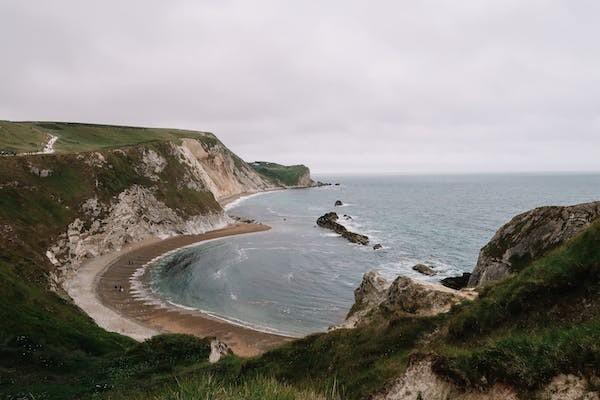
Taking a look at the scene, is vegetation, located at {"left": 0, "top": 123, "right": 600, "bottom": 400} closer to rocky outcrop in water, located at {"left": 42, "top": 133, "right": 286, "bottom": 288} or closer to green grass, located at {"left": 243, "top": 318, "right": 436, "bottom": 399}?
green grass, located at {"left": 243, "top": 318, "right": 436, "bottom": 399}

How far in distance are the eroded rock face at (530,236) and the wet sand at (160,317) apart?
76.5 ft

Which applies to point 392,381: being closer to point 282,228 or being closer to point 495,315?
point 495,315

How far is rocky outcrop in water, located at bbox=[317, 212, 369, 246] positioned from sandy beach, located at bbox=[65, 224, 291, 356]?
4792cm

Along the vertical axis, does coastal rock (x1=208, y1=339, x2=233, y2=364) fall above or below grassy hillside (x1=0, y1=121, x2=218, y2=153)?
below

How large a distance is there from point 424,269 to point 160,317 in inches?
1676

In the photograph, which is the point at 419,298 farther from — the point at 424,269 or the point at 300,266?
the point at 300,266

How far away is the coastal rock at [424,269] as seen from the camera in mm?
65250

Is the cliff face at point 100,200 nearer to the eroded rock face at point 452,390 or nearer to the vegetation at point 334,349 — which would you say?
the vegetation at point 334,349

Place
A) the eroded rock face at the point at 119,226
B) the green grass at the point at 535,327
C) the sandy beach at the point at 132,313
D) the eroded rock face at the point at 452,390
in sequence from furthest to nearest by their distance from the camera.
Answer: the eroded rock face at the point at 119,226
the sandy beach at the point at 132,313
the green grass at the point at 535,327
the eroded rock face at the point at 452,390

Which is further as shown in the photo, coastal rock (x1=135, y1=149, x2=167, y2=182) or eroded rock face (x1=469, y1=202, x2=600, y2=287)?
coastal rock (x1=135, y1=149, x2=167, y2=182)

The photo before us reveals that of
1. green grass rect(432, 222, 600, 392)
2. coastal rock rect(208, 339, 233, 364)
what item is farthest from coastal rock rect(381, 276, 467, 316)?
coastal rock rect(208, 339, 233, 364)

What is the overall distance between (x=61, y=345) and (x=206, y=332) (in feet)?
56.3

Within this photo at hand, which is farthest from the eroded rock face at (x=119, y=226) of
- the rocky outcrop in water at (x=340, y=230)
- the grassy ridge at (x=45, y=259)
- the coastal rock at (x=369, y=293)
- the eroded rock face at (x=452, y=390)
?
the eroded rock face at (x=452, y=390)

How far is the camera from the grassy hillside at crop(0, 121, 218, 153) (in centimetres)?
10719
